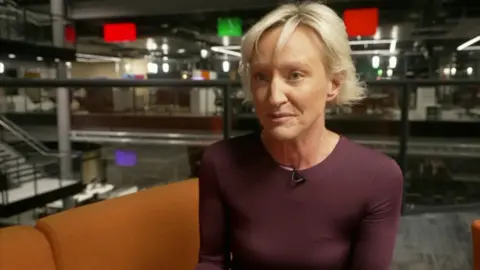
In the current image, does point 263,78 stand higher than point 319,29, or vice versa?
point 319,29

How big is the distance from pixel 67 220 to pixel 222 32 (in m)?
8.11

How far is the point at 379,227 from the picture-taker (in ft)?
3.65

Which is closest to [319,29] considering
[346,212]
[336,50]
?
[336,50]

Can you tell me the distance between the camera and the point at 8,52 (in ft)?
28.8

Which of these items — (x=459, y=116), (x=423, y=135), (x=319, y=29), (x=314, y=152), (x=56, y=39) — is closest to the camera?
(x=319, y=29)

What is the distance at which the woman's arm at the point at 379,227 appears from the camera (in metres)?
1.11

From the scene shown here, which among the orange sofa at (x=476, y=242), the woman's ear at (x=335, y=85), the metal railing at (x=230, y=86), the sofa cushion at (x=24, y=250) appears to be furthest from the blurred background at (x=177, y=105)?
the sofa cushion at (x=24, y=250)

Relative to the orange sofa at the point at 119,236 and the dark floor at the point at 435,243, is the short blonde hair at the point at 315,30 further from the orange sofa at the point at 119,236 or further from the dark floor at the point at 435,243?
the dark floor at the point at 435,243

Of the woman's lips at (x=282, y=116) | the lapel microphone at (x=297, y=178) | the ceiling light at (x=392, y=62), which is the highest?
the ceiling light at (x=392, y=62)

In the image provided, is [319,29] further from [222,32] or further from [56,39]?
[56,39]

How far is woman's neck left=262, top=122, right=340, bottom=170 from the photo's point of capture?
3.77 ft

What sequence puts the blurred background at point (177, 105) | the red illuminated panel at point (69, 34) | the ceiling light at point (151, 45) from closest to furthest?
1. the blurred background at point (177, 105)
2. the red illuminated panel at point (69, 34)
3. the ceiling light at point (151, 45)

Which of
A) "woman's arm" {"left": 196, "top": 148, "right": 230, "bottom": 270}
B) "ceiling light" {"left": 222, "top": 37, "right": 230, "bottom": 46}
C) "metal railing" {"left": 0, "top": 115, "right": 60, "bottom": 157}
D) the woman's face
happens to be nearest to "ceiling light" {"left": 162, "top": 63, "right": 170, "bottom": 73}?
"ceiling light" {"left": 222, "top": 37, "right": 230, "bottom": 46}

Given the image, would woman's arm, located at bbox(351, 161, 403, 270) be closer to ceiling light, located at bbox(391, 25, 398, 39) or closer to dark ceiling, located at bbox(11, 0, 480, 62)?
dark ceiling, located at bbox(11, 0, 480, 62)
